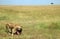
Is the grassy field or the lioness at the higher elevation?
the lioness

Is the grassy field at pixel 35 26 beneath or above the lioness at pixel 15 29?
beneath

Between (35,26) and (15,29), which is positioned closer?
(15,29)

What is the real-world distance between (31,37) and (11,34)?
5.62ft

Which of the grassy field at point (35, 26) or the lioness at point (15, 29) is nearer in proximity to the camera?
the grassy field at point (35, 26)

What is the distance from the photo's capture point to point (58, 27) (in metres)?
17.1

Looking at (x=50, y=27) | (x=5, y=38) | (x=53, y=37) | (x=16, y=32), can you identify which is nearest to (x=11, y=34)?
(x=16, y=32)

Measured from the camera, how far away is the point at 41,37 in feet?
42.2

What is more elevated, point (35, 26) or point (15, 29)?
point (15, 29)

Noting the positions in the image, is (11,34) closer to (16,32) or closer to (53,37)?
(16,32)

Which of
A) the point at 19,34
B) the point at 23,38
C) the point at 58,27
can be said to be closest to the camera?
the point at 23,38

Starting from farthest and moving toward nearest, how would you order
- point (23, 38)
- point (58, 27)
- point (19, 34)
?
point (58, 27) < point (19, 34) < point (23, 38)

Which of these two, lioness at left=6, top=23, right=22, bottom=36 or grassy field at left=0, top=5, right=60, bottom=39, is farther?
lioness at left=6, top=23, right=22, bottom=36

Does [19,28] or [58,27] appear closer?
[19,28]

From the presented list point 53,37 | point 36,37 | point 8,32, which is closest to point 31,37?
point 36,37
